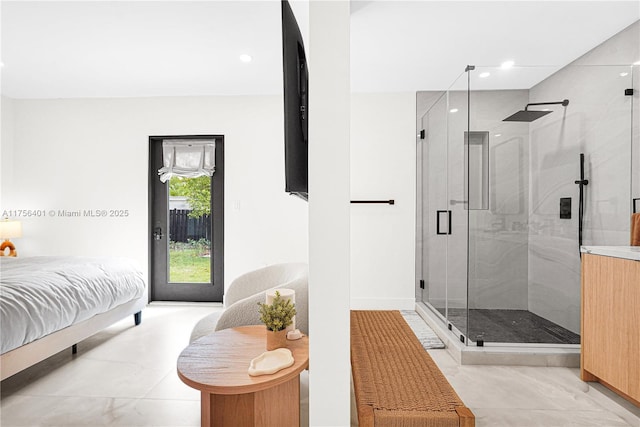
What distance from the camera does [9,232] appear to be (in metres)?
4.00

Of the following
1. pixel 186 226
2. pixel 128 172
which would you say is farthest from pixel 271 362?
pixel 128 172

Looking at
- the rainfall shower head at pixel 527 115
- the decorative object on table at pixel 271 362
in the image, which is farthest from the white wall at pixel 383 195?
the decorative object on table at pixel 271 362

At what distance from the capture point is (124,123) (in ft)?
14.1

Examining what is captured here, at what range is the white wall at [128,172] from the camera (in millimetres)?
4180

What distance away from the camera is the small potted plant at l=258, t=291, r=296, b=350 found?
1.66 metres

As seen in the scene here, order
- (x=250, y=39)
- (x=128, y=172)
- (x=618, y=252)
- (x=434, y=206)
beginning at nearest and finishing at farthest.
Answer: (x=618, y=252) → (x=250, y=39) → (x=434, y=206) → (x=128, y=172)

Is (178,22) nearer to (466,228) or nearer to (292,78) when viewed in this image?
(292,78)

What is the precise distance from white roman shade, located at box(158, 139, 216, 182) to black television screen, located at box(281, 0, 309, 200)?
9.34ft

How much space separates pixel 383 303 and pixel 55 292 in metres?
2.96

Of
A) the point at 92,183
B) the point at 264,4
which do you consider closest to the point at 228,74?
the point at 264,4

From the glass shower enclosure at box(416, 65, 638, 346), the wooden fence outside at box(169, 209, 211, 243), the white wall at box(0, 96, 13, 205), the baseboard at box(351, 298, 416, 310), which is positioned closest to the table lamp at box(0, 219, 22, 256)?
the white wall at box(0, 96, 13, 205)

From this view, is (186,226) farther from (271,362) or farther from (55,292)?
(271,362)

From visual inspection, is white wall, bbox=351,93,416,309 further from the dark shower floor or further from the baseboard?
the dark shower floor

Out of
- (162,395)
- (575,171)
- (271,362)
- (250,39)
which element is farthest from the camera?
(250,39)
